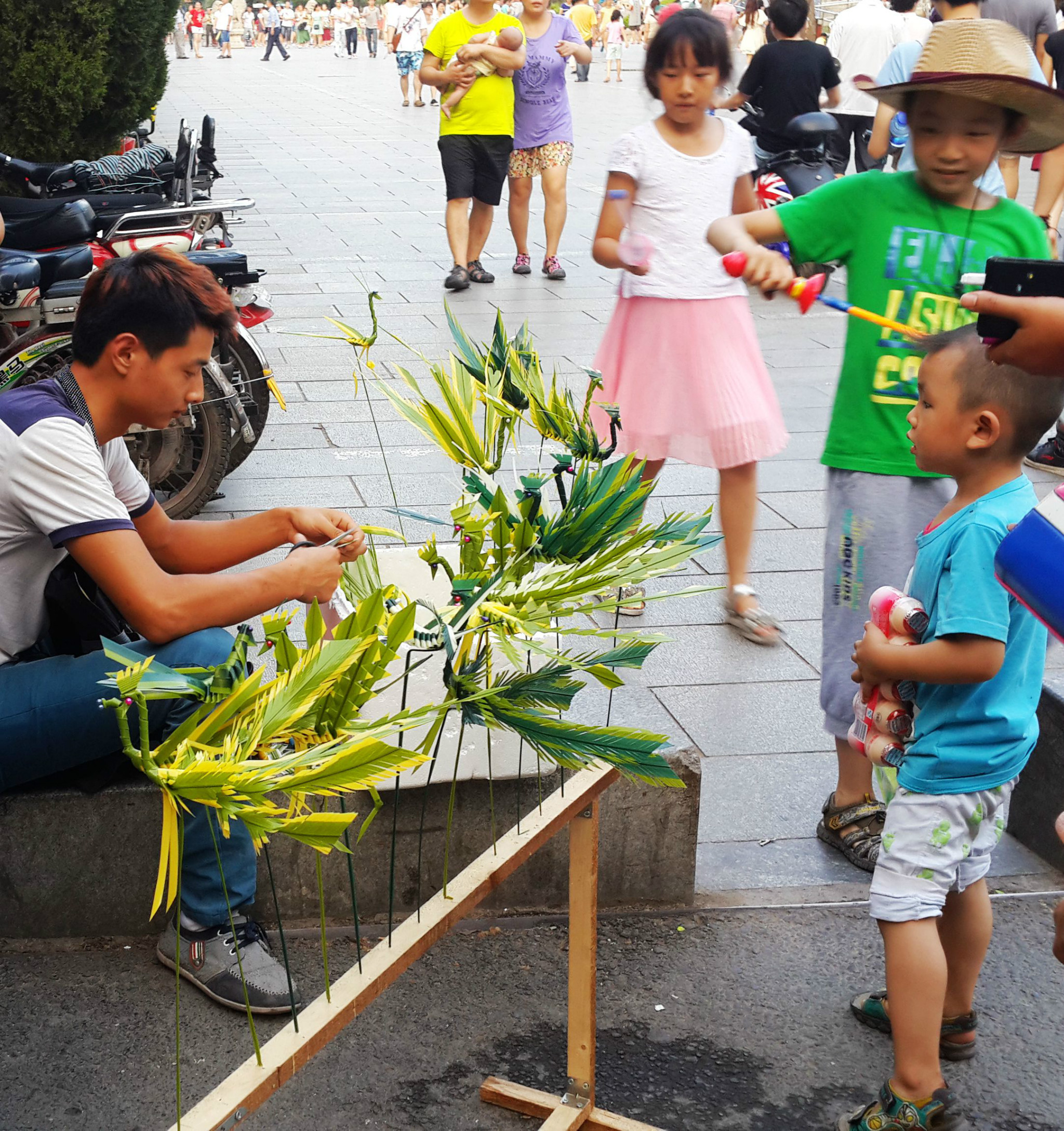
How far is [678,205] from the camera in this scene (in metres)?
3.80

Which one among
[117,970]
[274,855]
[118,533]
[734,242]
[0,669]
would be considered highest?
[734,242]

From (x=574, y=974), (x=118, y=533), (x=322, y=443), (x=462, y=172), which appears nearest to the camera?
(x=574, y=974)

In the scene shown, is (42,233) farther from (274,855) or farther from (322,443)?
(274,855)

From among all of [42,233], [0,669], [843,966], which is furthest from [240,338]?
[843,966]

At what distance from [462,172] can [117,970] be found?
5996 millimetres

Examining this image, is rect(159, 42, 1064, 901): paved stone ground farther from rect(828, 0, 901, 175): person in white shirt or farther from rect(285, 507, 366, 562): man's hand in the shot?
rect(828, 0, 901, 175): person in white shirt

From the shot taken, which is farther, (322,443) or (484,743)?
(322,443)

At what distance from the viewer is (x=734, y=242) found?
2.55m

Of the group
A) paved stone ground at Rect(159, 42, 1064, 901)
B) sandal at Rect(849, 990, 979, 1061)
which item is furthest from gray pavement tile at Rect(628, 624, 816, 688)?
sandal at Rect(849, 990, 979, 1061)

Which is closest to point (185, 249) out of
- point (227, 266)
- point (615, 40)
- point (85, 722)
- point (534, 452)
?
point (227, 266)

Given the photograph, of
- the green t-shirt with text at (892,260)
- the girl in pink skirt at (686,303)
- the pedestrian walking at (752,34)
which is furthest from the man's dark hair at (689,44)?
the pedestrian walking at (752,34)

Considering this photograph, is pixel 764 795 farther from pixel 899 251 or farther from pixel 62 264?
pixel 62 264

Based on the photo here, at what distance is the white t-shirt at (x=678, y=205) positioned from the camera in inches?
149

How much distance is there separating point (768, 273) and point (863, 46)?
25.3ft
